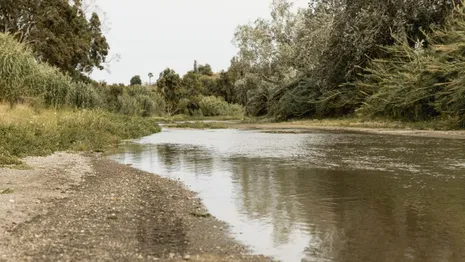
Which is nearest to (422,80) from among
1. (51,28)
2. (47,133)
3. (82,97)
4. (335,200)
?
(82,97)

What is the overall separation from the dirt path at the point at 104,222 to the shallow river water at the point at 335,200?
51cm

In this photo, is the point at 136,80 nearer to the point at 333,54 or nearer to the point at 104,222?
the point at 333,54

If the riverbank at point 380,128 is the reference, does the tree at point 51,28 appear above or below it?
above

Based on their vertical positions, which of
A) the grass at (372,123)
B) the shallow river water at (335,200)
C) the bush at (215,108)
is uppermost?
the bush at (215,108)

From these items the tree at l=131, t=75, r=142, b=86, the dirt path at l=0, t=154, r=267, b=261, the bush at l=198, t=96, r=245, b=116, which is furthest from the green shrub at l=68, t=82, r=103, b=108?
the tree at l=131, t=75, r=142, b=86

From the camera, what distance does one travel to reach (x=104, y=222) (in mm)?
6586

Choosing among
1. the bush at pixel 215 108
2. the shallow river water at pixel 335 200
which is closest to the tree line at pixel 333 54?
the shallow river water at pixel 335 200

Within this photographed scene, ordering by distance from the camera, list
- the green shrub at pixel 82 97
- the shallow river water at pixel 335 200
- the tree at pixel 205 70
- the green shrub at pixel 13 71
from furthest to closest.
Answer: the tree at pixel 205 70, the green shrub at pixel 82 97, the green shrub at pixel 13 71, the shallow river water at pixel 335 200

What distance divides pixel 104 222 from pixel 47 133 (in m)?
11.3

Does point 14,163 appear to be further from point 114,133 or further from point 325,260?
point 114,133

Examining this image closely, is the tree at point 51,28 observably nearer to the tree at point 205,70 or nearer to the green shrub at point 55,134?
the green shrub at point 55,134

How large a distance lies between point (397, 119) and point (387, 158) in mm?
18671

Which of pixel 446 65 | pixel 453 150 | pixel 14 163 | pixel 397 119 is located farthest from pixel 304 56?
pixel 14 163

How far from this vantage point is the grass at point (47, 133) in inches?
544
